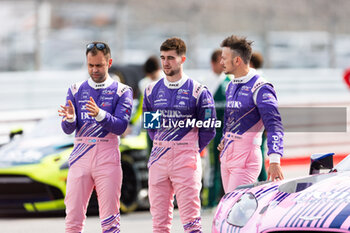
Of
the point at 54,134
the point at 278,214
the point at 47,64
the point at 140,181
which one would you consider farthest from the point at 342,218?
the point at 47,64

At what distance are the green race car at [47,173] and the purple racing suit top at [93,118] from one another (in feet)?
9.51

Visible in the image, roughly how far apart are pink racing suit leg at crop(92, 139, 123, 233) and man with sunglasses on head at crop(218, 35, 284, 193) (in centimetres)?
80

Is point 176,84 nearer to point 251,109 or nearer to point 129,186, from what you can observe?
point 251,109

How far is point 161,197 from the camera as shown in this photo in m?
5.66

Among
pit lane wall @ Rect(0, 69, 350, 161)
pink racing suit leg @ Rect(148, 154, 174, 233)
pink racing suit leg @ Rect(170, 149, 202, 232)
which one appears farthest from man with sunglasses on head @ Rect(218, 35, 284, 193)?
pit lane wall @ Rect(0, 69, 350, 161)

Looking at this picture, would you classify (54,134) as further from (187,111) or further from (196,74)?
(196,74)

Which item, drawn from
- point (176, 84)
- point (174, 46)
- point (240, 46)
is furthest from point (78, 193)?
point (240, 46)

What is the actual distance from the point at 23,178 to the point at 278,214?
15.2 feet

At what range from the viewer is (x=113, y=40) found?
1555cm

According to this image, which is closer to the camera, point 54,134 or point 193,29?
point 54,134

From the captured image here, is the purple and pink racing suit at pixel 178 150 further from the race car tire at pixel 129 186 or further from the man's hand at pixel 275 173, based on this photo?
the race car tire at pixel 129 186

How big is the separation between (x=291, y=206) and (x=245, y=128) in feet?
4.12

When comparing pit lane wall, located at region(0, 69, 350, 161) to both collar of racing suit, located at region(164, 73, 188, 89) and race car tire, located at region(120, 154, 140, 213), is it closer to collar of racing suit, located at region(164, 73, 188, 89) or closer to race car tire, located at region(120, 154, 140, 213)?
race car tire, located at region(120, 154, 140, 213)

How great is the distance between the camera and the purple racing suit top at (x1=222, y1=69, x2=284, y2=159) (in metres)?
5.59
